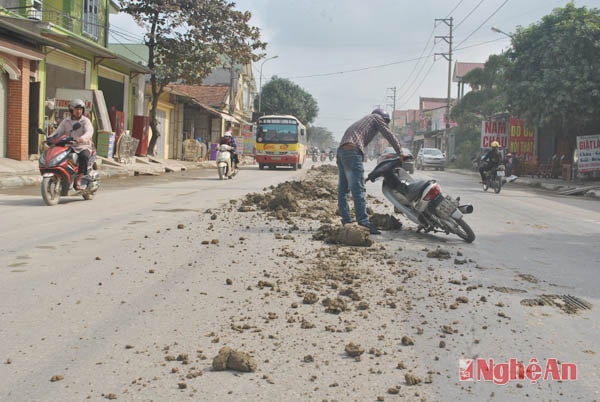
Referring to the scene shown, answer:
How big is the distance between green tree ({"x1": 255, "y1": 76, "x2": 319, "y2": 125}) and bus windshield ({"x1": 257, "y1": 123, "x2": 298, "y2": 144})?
38.2 meters

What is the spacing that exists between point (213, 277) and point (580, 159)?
2382 centimetres

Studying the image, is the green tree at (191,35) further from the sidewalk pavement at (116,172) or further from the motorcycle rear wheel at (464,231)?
the motorcycle rear wheel at (464,231)

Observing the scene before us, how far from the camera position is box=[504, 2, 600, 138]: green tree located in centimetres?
2392

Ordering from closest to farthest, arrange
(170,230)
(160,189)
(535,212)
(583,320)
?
(583,320) → (170,230) → (535,212) → (160,189)

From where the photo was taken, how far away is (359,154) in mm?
7582

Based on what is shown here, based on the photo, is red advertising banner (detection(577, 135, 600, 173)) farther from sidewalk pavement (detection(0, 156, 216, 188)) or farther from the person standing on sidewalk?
the person standing on sidewalk

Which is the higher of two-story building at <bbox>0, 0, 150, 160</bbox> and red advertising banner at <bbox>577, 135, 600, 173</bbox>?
two-story building at <bbox>0, 0, 150, 160</bbox>

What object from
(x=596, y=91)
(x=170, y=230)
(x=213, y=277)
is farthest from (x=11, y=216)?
(x=596, y=91)

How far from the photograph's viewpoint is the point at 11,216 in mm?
8422

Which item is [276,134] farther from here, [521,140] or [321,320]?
[321,320]

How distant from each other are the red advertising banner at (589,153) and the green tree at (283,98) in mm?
46016

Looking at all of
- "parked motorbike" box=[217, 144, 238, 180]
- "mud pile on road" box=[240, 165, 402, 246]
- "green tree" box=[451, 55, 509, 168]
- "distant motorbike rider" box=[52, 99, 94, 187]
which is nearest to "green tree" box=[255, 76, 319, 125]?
"green tree" box=[451, 55, 509, 168]

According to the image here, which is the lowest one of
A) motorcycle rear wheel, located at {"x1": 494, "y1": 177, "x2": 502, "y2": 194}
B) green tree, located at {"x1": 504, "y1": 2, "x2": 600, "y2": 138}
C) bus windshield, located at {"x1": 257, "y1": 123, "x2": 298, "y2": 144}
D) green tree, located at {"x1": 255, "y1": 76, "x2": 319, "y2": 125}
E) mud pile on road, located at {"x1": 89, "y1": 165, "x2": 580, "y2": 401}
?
mud pile on road, located at {"x1": 89, "y1": 165, "x2": 580, "y2": 401}

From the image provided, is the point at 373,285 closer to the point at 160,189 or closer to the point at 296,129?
the point at 160,189
